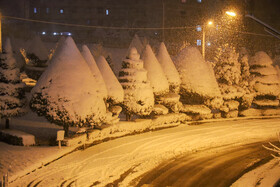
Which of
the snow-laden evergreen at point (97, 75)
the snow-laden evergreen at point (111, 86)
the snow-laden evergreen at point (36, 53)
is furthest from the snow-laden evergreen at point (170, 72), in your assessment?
the snow-laden evergreen at point (36, 53)

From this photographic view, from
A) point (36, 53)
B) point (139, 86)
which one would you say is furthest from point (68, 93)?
point (36, 53)

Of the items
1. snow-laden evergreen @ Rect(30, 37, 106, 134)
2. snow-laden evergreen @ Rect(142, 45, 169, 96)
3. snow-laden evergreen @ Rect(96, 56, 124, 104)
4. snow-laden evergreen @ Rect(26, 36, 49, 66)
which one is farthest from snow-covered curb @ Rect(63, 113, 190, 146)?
snow-laden evergreen @ Rect(26, 36, 49, 66)

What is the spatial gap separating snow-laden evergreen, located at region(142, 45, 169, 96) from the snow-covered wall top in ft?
8.41

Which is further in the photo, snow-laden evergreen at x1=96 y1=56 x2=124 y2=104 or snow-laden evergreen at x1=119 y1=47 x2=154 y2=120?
snow-laden evergreen at x1=119 y1=47 x2=154 y2=120

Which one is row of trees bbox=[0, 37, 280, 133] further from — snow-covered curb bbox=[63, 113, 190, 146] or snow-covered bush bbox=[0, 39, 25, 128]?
snow-covered curb bbox=[63, 113, 190, 146]

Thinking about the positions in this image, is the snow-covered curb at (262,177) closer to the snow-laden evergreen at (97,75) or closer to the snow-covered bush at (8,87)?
the snow-laden evergreen at (97,75)

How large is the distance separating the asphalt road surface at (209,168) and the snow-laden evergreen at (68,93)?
14.2ft

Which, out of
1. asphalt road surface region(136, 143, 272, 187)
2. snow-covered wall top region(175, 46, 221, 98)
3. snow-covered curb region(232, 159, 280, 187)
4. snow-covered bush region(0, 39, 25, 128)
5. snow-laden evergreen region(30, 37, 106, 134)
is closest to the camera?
snow-covered curb region(232, 159, 280, 187)

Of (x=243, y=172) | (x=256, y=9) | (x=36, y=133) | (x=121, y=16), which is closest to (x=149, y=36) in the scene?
(x=121, y=16)

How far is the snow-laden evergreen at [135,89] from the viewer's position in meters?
21.9

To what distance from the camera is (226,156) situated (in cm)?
1748

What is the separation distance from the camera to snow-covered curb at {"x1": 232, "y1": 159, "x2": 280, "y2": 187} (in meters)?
13.1

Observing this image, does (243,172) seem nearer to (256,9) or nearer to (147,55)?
(147,55)

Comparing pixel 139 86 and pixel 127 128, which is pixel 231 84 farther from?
pixel 127 128
